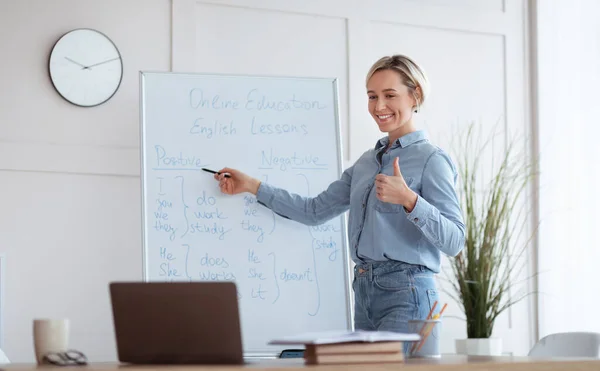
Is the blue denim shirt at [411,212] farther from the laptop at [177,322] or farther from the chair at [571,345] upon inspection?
the laptop at [177,322]

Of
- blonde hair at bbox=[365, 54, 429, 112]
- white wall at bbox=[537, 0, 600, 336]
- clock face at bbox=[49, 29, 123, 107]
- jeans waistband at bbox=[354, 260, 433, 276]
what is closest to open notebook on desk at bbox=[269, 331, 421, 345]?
jeans waistband at bbox=[354, 260, 433, 276]

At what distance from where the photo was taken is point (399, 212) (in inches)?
94.3

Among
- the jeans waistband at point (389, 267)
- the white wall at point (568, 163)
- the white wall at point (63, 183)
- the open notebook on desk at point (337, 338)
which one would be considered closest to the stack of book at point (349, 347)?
the open notebook on desk at point (337, 338)

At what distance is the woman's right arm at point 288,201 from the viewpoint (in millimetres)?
2848

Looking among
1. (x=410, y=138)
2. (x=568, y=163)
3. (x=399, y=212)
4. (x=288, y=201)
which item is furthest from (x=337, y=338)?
(x=568, y=163)

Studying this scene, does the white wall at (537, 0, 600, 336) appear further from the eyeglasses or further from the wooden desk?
the eyeglasses

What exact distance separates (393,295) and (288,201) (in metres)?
0.69

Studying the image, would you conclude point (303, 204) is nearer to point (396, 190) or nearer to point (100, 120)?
point (396, 190)

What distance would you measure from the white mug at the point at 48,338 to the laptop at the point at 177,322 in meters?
0.19

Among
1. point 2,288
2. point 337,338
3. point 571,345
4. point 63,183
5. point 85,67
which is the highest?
point 85,67

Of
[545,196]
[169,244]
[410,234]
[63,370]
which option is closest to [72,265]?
[169,244]

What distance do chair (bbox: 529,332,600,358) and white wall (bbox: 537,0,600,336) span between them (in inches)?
57.4

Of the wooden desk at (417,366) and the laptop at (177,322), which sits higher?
the laptop at (177,322)

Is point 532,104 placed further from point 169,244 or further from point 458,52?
point 169,244
